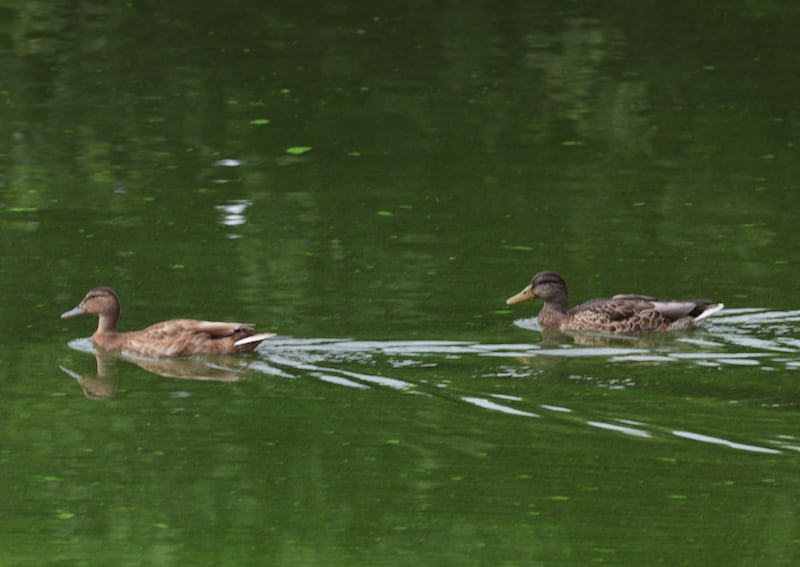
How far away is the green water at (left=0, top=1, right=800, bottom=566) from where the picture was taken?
8812mm

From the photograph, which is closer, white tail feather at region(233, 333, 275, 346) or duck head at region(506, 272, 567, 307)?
white tail feather at region(233, 333, 275, 346)

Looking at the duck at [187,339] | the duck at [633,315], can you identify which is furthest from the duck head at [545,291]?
the duck at [187,339]

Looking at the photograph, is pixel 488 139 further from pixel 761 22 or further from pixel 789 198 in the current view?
pixel 761 22

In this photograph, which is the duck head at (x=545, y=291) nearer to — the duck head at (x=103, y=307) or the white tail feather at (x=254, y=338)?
the white tail feather at (x=254, y=338)

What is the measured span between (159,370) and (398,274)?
238 cm

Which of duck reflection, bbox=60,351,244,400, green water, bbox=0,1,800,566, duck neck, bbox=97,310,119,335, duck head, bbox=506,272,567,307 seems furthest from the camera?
duck head, bbox=506,272,567,307

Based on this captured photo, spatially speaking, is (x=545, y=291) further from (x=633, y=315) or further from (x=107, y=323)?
(x=107, y=323)

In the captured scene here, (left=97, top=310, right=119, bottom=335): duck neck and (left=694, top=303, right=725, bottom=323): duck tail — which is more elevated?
(left=97, top=310, right=119, bottom=335): duck neck

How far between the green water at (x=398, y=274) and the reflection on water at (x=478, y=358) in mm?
27

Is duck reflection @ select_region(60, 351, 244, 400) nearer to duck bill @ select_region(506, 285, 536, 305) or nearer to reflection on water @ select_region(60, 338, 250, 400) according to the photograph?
reflection on water @ select_region(60, 338, 250, 400)

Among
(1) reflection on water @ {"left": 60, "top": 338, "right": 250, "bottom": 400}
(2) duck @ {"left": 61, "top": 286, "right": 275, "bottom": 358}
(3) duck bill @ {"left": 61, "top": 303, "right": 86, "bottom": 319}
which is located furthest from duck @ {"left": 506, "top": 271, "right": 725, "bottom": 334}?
(3) duck bill @ {"left": 61, "top": 303, "right": 86, "bottom": 319}

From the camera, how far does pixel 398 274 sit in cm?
1330

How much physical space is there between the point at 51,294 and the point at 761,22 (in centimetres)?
1249

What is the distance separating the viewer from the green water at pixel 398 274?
8812 millimetres
